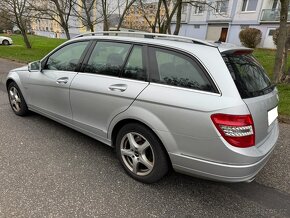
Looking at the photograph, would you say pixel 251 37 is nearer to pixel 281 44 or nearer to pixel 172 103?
pixel 281 44

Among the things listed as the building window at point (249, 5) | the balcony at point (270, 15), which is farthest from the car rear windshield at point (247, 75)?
the building window at point (249, 5)

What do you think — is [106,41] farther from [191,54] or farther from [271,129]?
[271,129]

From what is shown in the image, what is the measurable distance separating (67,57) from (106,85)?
1.10 metres

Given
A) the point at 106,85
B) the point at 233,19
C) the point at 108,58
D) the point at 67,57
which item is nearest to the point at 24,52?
the point at 67,57

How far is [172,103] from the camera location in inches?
90.0

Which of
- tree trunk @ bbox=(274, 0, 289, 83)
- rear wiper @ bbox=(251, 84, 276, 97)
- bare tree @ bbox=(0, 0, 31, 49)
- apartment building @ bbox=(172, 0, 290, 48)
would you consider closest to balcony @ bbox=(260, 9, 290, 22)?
apartment building @ bbox=(172, 0, 290, 48)

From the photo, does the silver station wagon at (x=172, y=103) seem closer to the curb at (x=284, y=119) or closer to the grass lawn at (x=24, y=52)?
the curb at (x=284, y=119)

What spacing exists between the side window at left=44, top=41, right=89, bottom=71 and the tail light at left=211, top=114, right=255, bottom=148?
2.14 metres

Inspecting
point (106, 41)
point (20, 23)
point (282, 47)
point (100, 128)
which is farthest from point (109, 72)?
point (20, 23)

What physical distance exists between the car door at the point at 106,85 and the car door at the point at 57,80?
20cm

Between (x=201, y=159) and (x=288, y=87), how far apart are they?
5.80 metres

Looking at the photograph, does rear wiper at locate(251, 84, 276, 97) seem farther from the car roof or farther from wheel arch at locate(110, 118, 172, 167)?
wheel arch at locate(110, 118, 172, 167)

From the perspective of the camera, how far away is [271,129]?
2.62 meters

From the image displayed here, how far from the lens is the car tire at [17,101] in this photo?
14.4 ft
